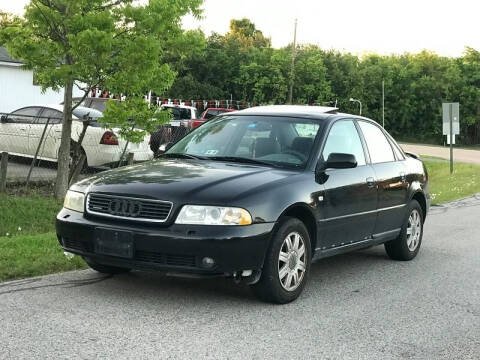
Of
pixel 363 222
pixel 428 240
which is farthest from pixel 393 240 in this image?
pixel 428 240

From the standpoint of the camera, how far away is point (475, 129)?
70.0 m

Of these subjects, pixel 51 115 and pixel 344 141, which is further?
pixel 51 115

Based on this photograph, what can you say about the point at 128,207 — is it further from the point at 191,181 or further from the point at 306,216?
the point at 306,216

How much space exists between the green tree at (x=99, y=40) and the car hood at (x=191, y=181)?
460 centimetres

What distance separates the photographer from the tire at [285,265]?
5.52 metres

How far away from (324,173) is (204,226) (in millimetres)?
1578

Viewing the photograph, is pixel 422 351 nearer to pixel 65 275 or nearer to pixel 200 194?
pixel 200 194

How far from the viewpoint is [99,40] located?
1005 centimetres

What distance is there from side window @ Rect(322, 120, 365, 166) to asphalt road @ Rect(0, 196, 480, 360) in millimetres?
1244

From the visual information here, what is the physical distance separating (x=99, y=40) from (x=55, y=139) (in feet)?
16.1

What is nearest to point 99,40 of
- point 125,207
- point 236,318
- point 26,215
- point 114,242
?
point 26,215

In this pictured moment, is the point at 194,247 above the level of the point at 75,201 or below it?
below

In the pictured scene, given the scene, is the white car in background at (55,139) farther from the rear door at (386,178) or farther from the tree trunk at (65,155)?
the rear door at (386,178)

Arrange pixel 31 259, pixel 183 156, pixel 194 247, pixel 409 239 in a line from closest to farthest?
pixel 194 247 → pixel 183 156 → pixel 31 259 → pixel 409 239
